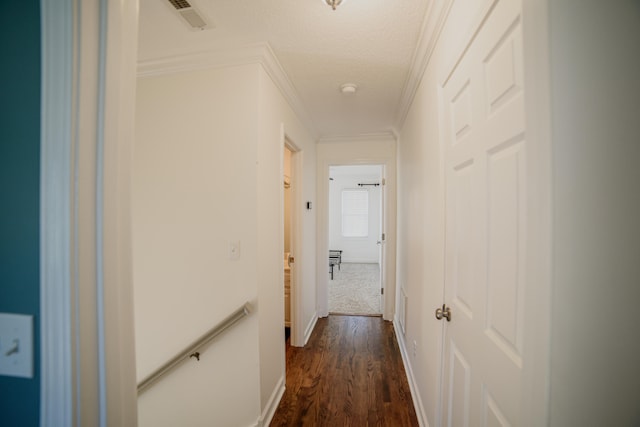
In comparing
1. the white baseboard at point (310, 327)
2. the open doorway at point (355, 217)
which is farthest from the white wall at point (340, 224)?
the white baseboard at point (310, 327)

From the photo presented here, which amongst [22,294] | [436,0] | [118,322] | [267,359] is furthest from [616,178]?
[267,359]

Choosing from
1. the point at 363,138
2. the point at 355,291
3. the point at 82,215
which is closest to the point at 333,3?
the point at 82,215

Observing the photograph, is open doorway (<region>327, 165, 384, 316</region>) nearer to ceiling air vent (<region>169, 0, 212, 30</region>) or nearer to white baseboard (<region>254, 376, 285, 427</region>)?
white baseboard (<region>254, 376, 285, 427</region>)

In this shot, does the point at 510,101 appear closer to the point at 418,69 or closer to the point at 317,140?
the point at 418,69

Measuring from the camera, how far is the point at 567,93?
0.42 m

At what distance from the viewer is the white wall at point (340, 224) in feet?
23.0

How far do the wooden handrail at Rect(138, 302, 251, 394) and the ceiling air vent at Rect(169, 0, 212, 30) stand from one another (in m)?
1.63

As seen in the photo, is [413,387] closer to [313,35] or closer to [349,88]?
[349,88]

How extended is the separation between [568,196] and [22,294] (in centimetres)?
101

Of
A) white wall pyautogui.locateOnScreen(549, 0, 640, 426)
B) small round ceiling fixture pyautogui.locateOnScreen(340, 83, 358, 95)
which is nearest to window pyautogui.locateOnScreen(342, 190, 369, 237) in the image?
small round ceiling fixture pyautogui.locateOnScreen(340, 83, 358, 95)

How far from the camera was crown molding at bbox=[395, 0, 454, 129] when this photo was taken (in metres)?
1.17

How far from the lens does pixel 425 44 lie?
1.41 metres

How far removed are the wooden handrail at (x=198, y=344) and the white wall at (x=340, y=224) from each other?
5696 millimetres

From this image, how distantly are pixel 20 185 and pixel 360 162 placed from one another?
3137mm
